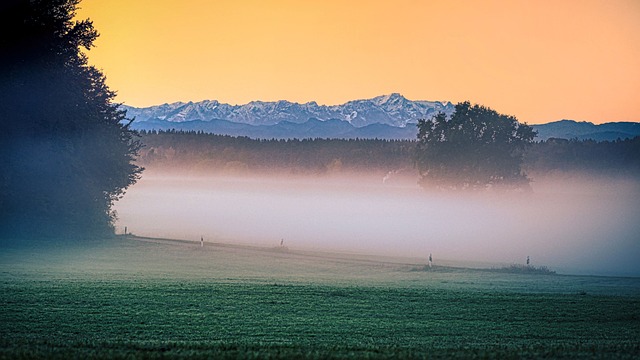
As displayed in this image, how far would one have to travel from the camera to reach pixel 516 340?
19000mm

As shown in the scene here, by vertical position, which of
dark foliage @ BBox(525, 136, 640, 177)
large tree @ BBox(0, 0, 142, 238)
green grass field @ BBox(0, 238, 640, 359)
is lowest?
green grass field @ BBox(0, 238, 640, 359)

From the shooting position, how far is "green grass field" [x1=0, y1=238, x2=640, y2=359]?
1547 cm

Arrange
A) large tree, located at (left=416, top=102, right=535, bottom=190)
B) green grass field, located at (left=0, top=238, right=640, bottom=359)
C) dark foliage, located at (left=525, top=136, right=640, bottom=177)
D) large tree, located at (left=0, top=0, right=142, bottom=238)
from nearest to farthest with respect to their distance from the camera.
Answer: green grass field, located at (left=0, top=238, right=640, bottom=359) < large tree, located at (left=0, top=0, right=142, bottom=238) < large tree, located at (left=416, top=102, right=535, bottom=190) < dark foliage, located at (left=525, top=136, right=640, bottom=177)

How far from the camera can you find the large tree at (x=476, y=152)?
80625 millimetres

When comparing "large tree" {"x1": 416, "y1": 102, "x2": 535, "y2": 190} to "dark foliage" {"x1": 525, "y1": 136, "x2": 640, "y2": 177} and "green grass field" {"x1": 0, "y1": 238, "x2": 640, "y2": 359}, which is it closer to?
"green grass field" {"x1": 0, "y1": 238, "x2": 640, "y2": 359}

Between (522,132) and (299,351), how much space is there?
232ft

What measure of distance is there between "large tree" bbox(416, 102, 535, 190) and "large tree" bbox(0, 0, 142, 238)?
36.0m

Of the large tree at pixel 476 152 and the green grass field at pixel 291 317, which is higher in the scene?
the large tree at pixel 476 152

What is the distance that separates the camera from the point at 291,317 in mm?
22797

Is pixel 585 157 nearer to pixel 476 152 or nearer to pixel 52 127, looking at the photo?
pixel 476 152

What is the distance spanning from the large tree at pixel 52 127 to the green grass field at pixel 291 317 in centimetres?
1248

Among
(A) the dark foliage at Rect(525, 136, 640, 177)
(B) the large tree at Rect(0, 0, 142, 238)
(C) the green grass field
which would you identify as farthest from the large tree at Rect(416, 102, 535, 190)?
(A) the dark foliage at Rect(525, 136, 640, 177)

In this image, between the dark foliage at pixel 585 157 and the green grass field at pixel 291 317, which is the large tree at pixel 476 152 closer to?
the green grass field at pixel 291 317

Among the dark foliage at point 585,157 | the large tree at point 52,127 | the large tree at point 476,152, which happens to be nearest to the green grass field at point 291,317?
the large tree at point 52,127
